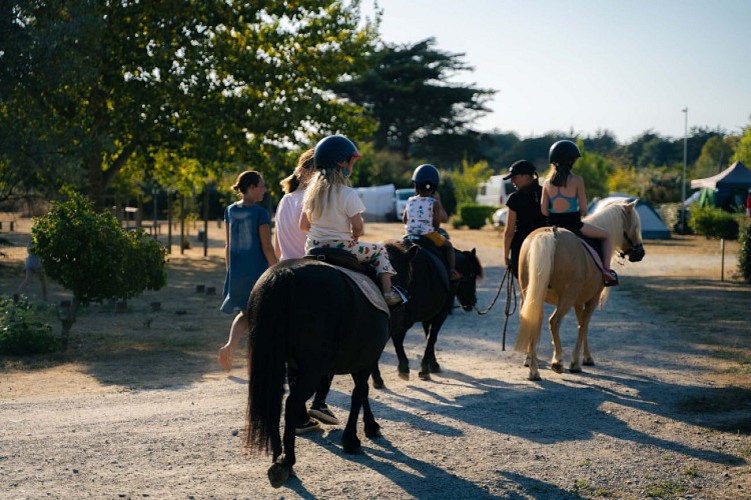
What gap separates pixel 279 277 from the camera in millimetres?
5238

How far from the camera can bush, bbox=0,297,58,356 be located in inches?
398

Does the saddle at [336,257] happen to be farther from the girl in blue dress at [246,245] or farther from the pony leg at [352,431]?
the girl in blue dress at [246,245]

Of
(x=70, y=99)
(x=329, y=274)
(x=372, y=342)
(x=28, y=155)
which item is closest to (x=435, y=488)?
(x=372, y=342)

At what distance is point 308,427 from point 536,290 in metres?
3.06

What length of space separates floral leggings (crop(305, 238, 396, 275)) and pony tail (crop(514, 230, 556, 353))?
8.73 feet

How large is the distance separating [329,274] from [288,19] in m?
18.9

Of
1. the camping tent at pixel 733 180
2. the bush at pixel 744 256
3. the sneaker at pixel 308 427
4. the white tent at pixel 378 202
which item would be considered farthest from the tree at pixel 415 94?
the sneaker at pixel 308 427

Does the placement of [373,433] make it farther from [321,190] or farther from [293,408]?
[321,190]

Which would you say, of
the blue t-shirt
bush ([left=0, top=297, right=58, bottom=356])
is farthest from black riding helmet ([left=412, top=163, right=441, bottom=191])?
bush ([left=0, top=297, right=58, bottom=356])

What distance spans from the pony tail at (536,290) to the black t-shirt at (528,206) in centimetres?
91

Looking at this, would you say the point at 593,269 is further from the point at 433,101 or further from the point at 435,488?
the point at 433,101

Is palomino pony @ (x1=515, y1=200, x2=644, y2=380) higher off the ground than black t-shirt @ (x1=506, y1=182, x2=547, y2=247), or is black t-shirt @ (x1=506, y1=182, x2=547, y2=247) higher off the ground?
black t-shirt @ (x1=506, y1=182, x2=547, y2=247)

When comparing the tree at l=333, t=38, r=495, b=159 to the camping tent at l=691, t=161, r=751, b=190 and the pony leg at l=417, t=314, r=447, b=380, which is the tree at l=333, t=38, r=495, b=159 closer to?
the camping tent at l=691, t=161, r=751, b=190

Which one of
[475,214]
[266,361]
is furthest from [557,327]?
[475,214]
